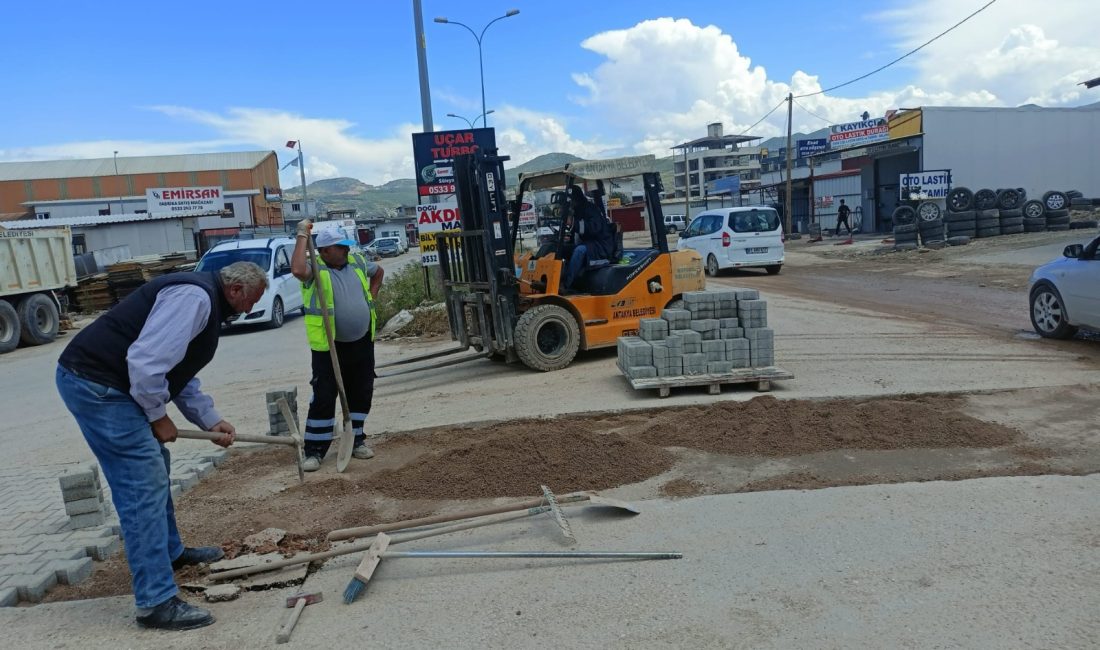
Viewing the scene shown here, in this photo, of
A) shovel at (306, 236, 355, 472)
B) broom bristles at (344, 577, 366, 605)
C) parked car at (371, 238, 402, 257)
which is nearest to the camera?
broom bristles at (344, 577, 366, 605)

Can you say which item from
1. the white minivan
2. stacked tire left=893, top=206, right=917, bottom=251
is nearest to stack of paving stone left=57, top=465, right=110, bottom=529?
the white minivan

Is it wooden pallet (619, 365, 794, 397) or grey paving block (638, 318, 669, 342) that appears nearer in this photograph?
wooden pallet (619, 365, 794, 397)

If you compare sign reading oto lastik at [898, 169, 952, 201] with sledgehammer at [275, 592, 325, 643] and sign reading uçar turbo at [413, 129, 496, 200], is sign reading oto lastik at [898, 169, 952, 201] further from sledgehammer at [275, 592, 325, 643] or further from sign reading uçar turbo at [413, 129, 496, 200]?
sledgehammer at [275, 592, 325, 643]

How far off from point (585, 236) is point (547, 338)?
144 cm

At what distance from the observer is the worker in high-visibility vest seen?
19.8 feet

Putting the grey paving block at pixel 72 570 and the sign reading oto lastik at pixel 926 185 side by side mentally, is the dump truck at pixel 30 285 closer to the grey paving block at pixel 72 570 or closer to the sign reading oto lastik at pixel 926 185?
the grey paving block at pixel 72 570

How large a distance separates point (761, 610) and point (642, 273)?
6.64 m

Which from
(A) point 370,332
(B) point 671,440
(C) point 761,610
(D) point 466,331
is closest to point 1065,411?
(B) point 671,440

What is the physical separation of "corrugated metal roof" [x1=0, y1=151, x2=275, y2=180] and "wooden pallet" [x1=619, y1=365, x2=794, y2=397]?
80390 millimetres

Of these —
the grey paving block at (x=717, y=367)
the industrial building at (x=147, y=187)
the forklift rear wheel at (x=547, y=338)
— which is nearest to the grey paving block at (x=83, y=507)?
the forklift rear wheel at (x=547, y=338)

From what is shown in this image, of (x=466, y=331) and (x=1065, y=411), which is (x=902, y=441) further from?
(x=466, y=331)

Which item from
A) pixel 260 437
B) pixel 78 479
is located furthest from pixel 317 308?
pixel 78 479

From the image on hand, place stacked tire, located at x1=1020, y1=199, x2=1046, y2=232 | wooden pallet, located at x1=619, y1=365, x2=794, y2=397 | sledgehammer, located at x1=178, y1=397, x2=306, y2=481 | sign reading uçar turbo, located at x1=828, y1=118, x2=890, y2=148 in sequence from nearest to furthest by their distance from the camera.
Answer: sledgehammer, located at x1=178, y1=397, x2=306, y2=481
wooden pallet, located at x1=619, y1=365, x2=794, y2=397
stacked tire, located at x1=1020, y1=199, x2=1046, y2=232
sign reading uçar turbo, located at x1=828, y1=118, x2=890, y2=148

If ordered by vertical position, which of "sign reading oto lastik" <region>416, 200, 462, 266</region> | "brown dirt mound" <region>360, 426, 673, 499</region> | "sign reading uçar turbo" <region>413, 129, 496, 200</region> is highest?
"sign reading uçar turbo" <region>413, 129, 496, 200</region>
